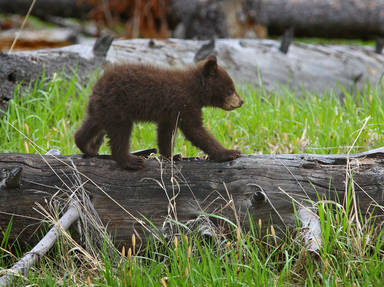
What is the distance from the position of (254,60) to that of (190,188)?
13.1ft

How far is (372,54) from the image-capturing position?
7.55 metres

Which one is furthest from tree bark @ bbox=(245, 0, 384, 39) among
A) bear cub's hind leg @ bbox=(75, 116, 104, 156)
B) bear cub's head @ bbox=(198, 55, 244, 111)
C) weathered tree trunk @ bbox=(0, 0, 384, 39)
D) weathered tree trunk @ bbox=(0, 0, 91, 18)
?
bear cub's hind leg @ bbox=(75, 116, 104, 156)

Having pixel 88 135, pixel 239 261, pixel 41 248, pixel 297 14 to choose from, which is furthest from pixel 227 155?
pixel 297 14

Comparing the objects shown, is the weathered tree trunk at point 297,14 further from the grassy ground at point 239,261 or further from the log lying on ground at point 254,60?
the grassy ground at point 239,261

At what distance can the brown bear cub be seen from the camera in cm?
336

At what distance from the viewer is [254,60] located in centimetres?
679

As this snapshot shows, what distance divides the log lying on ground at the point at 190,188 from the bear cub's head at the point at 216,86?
0.68 m

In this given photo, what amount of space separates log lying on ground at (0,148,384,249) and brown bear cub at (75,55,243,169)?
0.17 metres

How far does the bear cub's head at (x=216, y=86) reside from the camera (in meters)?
3.64

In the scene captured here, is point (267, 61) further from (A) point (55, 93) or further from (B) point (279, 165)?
(B) point (279, 165)

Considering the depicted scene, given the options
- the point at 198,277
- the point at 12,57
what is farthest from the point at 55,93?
the point at 198,277

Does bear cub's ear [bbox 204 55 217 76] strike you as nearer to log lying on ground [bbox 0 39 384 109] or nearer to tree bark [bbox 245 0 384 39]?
log lying on ground [bbox 0 39 384 109]

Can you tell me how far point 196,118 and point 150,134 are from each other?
157 centimetres

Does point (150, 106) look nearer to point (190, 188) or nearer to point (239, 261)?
point (190, 188)
